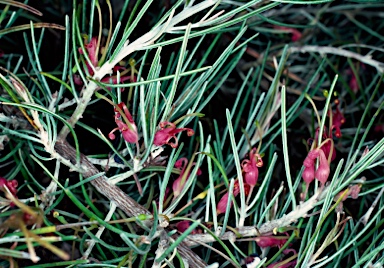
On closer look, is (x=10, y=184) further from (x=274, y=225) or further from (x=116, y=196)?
(x=274, y=225)

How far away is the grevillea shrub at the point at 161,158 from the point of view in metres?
0.53

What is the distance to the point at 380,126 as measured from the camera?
777 mm

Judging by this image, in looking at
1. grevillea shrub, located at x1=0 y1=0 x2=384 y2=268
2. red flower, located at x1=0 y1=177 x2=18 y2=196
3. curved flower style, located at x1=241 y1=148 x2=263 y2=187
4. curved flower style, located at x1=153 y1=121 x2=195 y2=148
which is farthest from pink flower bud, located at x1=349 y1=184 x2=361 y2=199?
red flower, located at x1=0 y1=177 x2=18 y2=196

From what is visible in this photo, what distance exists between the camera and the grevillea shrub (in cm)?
53

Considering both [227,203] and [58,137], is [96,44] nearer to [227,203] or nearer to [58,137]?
[58,137]

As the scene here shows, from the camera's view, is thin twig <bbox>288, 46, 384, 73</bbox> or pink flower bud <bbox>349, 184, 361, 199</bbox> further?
thin twig <bbox>288, 46, 384, 73</bbox>

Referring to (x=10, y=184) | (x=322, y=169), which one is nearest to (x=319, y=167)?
(x=322, y=169)

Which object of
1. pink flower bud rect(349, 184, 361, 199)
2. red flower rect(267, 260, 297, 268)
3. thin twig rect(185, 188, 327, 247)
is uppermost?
pink flower bud rect(349, 184, 361, 199)

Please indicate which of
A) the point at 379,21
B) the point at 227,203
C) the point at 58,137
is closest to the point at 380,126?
the point at 379,21

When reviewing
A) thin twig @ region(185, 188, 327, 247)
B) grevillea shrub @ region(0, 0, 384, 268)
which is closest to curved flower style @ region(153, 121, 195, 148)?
grevillea shrub @ region(0, 0, 384, 268)

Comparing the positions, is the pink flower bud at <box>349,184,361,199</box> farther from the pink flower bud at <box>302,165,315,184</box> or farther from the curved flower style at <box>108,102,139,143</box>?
the curved flower style at <box>108,102,139,143</box>

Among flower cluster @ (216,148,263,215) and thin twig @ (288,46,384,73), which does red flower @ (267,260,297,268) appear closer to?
flower cluster @ (216,148,263,215)

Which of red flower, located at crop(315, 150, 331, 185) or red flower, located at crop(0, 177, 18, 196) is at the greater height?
red flower, located at crop(315, 150, 331, 185)

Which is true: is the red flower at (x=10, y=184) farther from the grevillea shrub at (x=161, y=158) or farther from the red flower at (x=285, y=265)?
the red flower at (x=285, y=265)
